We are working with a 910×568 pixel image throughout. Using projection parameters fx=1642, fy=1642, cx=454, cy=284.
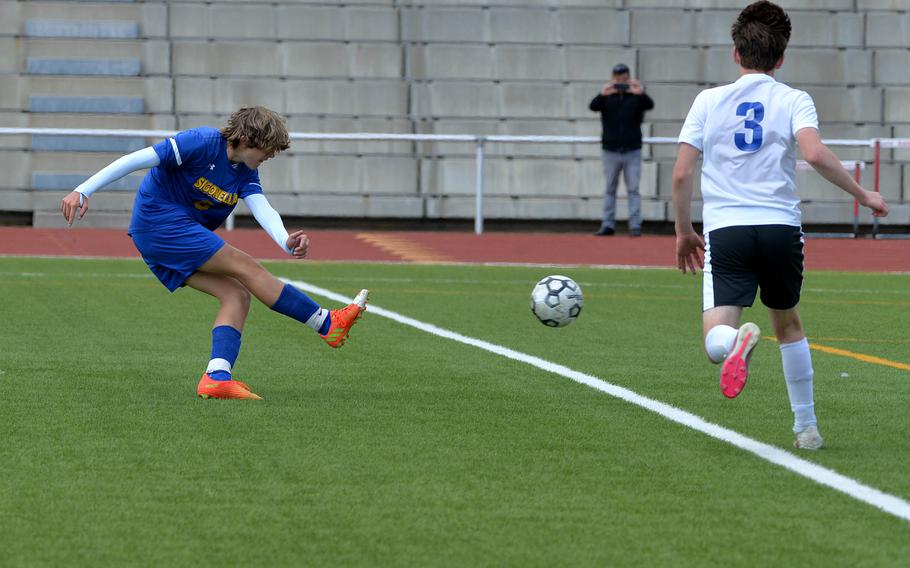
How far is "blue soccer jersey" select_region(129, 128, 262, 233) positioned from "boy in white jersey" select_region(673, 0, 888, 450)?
8.12ft

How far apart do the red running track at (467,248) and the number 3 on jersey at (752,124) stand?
42.9 ft

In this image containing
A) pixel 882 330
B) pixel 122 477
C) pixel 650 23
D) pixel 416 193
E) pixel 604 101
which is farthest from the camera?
pixel 650 23

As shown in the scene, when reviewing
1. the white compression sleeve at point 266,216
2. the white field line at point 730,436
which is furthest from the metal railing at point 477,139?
the white compression sleeve at point 266,216

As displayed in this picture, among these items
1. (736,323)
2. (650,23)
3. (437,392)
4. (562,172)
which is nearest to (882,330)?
(437,392)

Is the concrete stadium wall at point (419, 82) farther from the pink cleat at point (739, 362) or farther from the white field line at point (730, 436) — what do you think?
the pink cleat at point (739, 362)

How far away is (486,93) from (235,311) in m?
17.0

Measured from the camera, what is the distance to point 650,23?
25250 millimetres

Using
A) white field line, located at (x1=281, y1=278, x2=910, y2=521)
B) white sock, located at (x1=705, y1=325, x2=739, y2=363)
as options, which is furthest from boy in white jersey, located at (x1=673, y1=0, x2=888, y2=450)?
white field line, located at (x1=281, y1=278, x2=910, y2=521)

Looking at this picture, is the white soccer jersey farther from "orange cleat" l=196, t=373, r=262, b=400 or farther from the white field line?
"orange cleat" l=196, t=373, r=262, b=400

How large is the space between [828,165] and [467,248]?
14424 millimetres

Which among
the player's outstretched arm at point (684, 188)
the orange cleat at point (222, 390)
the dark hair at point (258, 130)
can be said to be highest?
the dark hair at point (258, 130)

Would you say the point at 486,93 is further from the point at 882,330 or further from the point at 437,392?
the point at 437,392

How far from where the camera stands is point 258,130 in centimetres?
736

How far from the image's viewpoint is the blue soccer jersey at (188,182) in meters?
7.40
